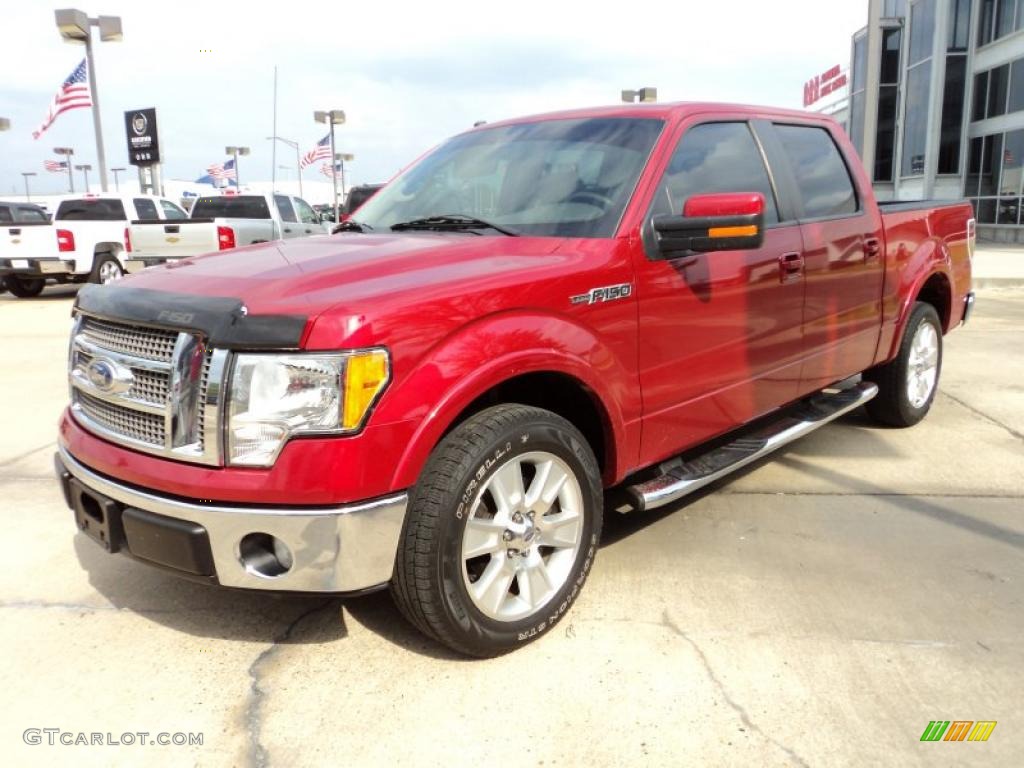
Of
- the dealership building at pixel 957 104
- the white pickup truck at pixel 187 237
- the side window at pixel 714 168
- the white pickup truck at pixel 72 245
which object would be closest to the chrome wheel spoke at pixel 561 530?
the side window at pixel 714 168

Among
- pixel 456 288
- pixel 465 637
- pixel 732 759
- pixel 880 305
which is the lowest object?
pixel 732 759

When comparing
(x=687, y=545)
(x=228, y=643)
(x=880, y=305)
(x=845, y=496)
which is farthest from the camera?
(x=880, y=305)

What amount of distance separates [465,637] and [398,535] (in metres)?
0.46

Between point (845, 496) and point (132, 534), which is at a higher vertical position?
point (132, 534)

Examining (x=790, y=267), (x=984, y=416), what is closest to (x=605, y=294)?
(x=790, y=267)

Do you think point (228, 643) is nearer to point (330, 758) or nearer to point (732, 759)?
point (330, 758)

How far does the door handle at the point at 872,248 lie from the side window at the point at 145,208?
15.2 metres

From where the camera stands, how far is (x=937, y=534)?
3.76 metres

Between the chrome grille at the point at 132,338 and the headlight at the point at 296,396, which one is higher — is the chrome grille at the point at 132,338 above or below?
above

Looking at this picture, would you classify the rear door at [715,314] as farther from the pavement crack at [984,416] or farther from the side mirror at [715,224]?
the pavement crack at [984,416]

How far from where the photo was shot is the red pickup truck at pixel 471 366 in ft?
7.59

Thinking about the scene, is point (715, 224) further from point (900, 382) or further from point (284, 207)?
point (284, 207)

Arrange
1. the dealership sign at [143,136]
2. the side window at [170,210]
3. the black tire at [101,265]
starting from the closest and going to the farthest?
the black tire at [101,265], the side window at [170,210], the dealership sign at [143,136]

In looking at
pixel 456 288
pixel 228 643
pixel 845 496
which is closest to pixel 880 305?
pixel 845 496
